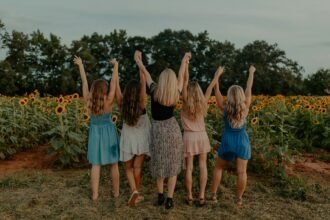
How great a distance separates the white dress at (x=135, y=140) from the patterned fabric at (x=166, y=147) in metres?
0.21

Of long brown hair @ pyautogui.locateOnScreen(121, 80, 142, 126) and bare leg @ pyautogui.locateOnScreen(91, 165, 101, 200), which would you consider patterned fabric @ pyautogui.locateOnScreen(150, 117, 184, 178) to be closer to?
long brown hair @ pyautogui.locateOnScreen(121, 80, 142, 126)

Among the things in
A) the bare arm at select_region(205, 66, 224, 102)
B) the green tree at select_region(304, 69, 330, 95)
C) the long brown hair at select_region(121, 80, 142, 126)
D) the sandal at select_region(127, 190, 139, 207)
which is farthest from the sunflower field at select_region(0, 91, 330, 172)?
the green tree at select_region(304, 69, 330, 95)

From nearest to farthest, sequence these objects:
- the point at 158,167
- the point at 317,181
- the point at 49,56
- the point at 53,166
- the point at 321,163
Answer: the point at 158,167 → the point at 317,181 → the point at 53,166 → the point at 321,163 → the point at 49,56

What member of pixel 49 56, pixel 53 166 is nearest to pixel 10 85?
pixel 49 56

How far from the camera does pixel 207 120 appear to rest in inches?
360

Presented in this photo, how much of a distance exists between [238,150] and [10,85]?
117 feet

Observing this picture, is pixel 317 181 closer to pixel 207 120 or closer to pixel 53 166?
pixel 207 120

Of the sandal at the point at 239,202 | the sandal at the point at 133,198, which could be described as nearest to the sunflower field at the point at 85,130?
the sandal at the point at 239,202

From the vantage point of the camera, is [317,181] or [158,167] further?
[317,181]

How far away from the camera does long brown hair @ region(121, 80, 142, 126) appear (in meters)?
6.14

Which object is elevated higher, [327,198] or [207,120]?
[207,120]

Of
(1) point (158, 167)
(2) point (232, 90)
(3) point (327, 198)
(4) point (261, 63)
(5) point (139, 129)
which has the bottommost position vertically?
(3) point (327, 198)

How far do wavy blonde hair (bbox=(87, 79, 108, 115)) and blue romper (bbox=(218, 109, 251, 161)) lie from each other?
1.54 m

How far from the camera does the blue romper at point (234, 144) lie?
6.18 metres
